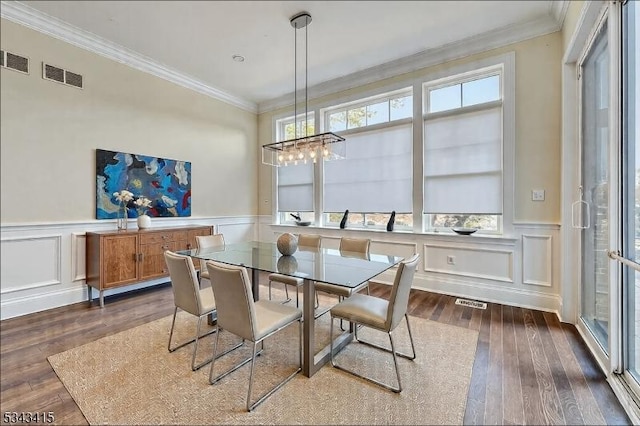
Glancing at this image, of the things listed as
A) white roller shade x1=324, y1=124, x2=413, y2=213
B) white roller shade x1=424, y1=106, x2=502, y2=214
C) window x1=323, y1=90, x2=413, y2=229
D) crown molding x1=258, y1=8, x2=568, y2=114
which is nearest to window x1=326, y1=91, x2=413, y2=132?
window x1=323, y1=90, x2=413, y2=229

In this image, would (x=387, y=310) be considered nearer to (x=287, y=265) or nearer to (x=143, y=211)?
(x=287, y=265)

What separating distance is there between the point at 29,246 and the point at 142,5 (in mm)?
→ 2707

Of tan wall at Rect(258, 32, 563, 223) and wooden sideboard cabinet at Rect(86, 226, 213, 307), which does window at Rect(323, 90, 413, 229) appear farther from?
wooden sideboard cabinet at Rect(86, 226, 213, 307)

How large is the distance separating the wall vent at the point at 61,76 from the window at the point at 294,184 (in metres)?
2.85

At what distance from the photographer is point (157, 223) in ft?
13.3

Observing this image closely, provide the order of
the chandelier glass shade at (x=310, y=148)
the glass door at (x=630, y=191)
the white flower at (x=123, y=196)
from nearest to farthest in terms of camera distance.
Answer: the glass door at (x=630, y=191) → the chandelier glass shade at (x=310, y=148) → the white flower at (x=123, y=196)

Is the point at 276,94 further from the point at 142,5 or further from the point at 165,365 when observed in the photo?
the point at 165,365

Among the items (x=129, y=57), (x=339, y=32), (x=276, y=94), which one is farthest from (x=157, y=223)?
(x=339, y=32)

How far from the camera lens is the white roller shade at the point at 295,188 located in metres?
5.00

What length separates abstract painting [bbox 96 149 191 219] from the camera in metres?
3.52

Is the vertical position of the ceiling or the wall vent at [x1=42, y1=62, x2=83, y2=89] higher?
the ceiling

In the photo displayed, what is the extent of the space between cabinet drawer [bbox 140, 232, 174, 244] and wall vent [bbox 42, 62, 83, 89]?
187 centimetres

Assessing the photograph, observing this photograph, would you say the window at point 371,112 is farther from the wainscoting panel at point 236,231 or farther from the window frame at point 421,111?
the wainscoting panel at point 236,231

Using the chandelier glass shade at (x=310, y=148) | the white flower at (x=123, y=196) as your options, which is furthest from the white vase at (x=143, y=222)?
the chandelier glass shade at (x=310, y=148)
